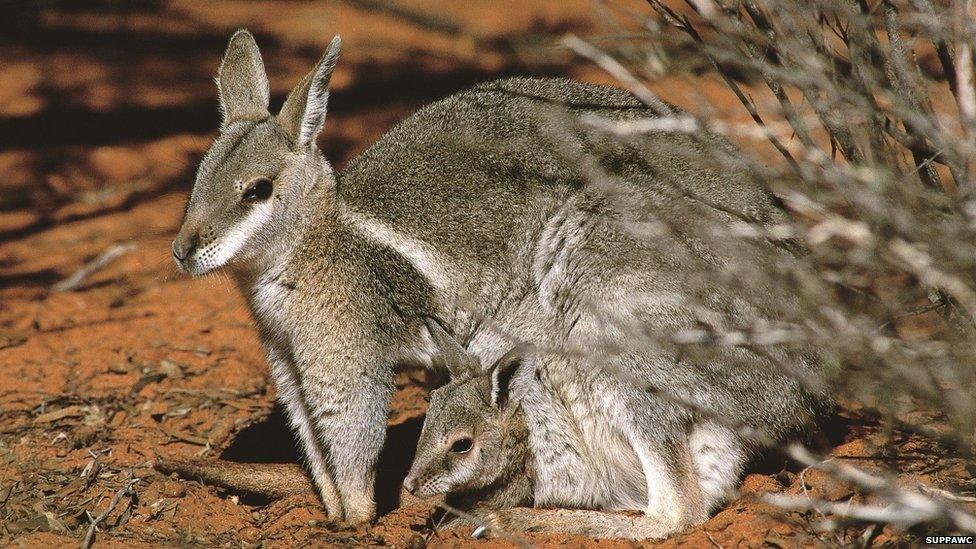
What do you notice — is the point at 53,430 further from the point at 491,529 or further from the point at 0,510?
the point at 491,529

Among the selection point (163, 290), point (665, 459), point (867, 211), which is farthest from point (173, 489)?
point (867, 211)

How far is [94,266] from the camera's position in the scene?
7.09 meters

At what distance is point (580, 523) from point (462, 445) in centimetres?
69

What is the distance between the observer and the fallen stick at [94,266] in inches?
274

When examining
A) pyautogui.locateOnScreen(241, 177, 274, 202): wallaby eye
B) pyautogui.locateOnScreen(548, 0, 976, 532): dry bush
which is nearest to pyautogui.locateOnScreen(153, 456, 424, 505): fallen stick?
pyautogui.locateOnScreen(241, 177, 274, 202): wallaby eye

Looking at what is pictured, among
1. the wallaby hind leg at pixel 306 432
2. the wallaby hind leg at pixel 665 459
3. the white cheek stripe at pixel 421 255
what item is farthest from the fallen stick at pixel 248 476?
the wallaby hind leg at pixel 665 459

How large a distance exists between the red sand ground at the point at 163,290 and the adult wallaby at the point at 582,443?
0.53 ft

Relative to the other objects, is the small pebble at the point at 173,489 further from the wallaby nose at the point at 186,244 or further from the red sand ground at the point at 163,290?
the wallaby nose at the point at 186,244

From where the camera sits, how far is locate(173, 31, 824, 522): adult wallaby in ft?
15.5

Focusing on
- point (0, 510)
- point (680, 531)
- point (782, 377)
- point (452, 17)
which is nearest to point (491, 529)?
point (680, 531)

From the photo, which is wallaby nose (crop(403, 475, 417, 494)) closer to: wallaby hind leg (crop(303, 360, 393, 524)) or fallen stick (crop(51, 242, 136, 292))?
wallaby hind leg (crop(303, 360, 393, 524))

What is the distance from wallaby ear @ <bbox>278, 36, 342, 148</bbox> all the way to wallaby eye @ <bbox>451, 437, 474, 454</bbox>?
172cm

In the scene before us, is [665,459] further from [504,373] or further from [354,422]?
[354,422]

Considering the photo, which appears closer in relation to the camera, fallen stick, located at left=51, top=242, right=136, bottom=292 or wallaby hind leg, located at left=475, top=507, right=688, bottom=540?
wallaby hind leg, located at left=475, top=507, right=688, bottom=540
